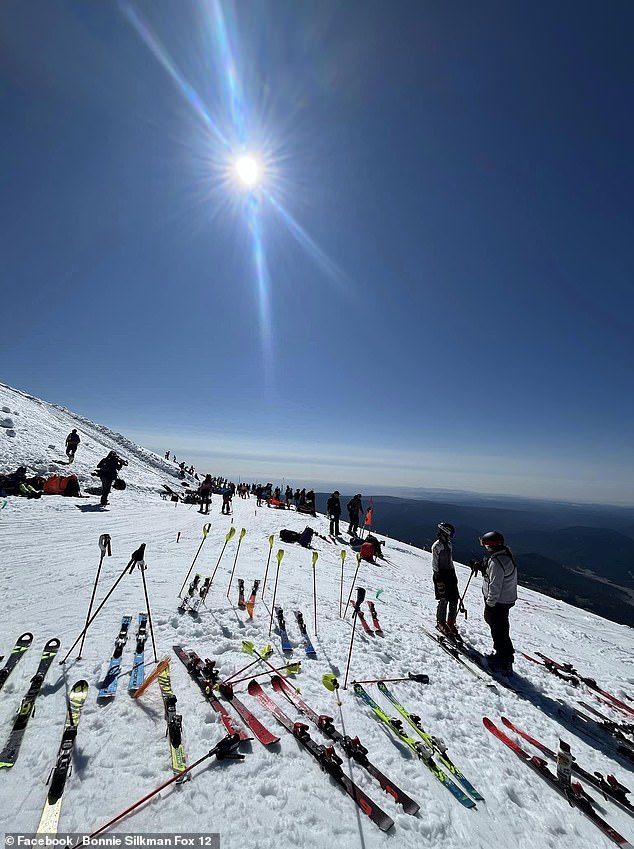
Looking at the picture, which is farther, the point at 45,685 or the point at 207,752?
the point at 45,685

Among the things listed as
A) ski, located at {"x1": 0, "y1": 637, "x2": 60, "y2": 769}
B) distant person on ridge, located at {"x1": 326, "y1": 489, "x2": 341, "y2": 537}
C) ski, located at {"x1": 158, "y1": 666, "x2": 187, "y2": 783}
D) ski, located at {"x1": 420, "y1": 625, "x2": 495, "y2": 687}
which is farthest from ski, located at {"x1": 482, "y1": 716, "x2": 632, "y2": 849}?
distant person on ridge, located at {"x1": 326, "y1": 489, "x2": 341, "y2": 537}

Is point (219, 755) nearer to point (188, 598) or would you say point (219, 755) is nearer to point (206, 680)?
point (206, 680)

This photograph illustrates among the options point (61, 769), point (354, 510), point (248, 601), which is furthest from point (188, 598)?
point (354, 510)

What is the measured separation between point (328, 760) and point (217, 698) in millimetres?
1625

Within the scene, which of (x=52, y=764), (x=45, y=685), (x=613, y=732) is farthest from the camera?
(x=613, y=732)

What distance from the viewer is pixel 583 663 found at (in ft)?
29.6

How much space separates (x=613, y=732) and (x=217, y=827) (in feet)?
21.9

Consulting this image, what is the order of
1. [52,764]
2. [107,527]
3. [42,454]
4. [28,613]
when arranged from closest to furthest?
[52,764] → [28,613] → [107,527] → [42,454]

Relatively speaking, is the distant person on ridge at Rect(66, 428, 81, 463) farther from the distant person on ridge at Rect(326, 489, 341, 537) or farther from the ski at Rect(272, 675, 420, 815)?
the ski at Rect(272, 675, 420, 815)

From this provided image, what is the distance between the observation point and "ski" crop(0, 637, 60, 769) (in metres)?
3.18

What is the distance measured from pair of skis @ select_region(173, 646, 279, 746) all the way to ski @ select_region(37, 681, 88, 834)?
53.4 inches

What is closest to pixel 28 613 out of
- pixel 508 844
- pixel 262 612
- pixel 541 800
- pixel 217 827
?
pixel 262 612

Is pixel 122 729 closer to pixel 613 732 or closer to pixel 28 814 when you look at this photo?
pixel 28 814

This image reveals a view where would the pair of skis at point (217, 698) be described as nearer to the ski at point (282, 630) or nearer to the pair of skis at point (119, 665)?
the pair of skis at point (119, 665)
